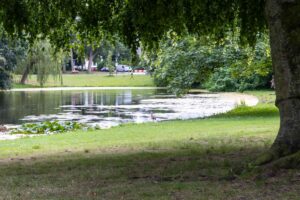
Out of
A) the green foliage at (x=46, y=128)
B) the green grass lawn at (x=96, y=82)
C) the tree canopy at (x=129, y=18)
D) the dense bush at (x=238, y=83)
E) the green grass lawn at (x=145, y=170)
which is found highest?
the tree canopy at (x=129, y=18)

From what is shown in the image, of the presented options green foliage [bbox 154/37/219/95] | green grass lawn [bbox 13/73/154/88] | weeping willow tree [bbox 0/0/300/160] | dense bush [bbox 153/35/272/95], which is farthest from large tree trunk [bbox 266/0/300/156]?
green grass lawn [bbox 13/73/154/88]

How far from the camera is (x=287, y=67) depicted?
7.72 metres

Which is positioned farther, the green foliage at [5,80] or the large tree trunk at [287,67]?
the green foliage at [5,80]

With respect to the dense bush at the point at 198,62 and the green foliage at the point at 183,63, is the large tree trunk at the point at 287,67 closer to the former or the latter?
the dense bush at the point at 198,62

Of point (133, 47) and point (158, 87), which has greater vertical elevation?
point (133, 47)

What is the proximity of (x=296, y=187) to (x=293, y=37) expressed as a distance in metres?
2.34

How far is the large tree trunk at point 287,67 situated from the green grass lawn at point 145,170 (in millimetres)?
616

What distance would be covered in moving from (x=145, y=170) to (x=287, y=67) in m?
2.91

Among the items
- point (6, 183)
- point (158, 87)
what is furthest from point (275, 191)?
point (158, 87)

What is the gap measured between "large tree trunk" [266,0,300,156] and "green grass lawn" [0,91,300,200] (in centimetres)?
62

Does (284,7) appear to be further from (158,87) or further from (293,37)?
(158,87)

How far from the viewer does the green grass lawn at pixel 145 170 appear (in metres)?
6.79

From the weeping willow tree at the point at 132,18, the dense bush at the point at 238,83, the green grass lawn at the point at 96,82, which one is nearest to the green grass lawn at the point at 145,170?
the weeping willow tree at the point at 132,18

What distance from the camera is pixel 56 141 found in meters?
15.8
